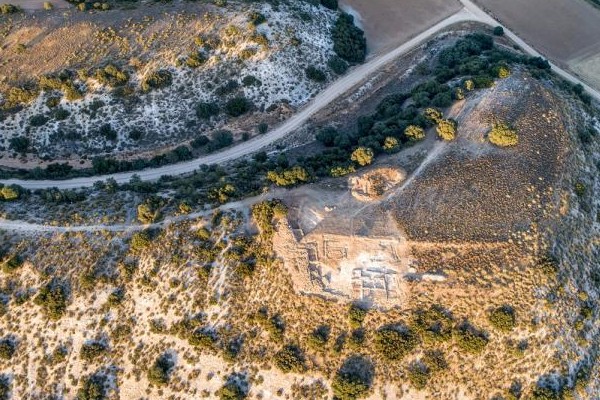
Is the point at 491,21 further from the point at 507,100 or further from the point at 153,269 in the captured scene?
the point at 153,269

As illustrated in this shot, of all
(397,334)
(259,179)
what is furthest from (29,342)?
(397,334)

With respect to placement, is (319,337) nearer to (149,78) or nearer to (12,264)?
(12,264)

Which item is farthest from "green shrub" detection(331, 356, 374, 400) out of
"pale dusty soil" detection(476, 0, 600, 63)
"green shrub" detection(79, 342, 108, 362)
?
"pale dusty soil" detection(476, 0, 600, 63)

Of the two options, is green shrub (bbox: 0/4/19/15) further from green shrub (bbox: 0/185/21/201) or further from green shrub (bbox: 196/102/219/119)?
green shrub (bbox: 0/185/21/201)

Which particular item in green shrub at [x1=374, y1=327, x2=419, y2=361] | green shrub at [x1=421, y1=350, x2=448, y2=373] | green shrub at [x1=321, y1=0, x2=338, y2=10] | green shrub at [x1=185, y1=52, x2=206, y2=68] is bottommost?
green shrub at [x1=421, y1=350, x2=448, y2=373]

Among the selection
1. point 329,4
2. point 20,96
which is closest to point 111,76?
point 20,96

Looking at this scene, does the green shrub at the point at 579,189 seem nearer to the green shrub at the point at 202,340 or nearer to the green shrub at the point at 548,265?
the green shrub at the point at 548,265

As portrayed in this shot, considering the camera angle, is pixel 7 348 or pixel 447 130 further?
pixel 447 130
